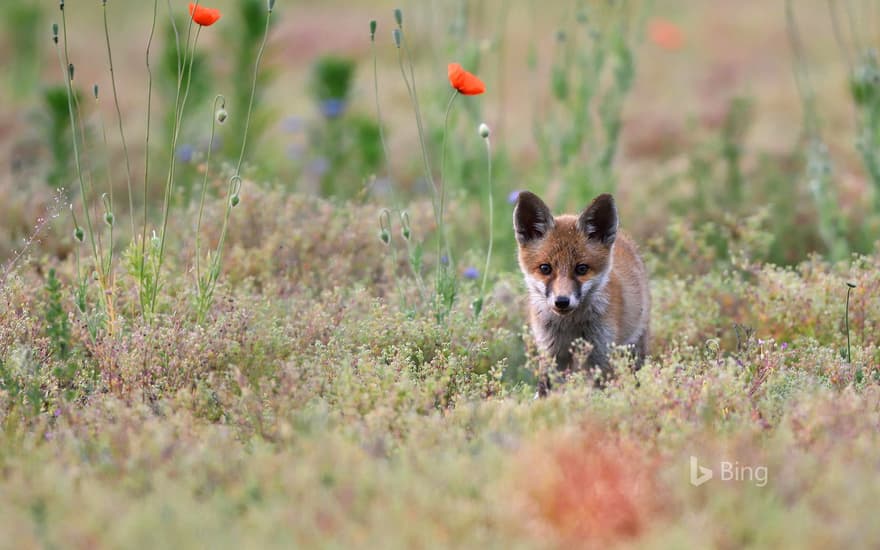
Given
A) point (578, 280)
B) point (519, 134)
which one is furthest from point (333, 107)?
point (578, 280)

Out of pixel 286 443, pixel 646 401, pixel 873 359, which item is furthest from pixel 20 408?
pixel 873 359

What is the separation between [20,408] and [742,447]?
118 inches

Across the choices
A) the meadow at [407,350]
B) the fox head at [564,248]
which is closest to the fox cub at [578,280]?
the fox head at [564,248]

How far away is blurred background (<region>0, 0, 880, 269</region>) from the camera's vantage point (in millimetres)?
7418

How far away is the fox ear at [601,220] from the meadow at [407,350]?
605 millimetres

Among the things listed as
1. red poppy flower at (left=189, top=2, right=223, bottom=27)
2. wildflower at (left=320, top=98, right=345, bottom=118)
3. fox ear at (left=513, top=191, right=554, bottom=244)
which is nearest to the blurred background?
wildflower at (left=320, top=98, right=345, bottom=118)

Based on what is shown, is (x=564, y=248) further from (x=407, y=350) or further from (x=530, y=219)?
(x=407, y=350)

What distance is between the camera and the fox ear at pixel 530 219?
526 cm

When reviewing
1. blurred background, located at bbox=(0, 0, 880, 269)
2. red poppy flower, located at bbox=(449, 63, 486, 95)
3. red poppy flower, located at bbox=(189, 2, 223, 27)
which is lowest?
blurred background, located at bbox=(0, 0, 880, 269)

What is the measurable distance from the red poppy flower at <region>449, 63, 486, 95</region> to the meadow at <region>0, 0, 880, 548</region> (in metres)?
0.03

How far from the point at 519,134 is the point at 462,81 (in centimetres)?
875

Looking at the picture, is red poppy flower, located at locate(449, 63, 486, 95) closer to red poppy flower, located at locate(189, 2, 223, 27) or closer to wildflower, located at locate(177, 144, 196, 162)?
red poppy flower, located at locate(189, 2, 223, 27)

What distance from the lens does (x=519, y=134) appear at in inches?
534

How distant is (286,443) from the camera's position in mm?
3814
